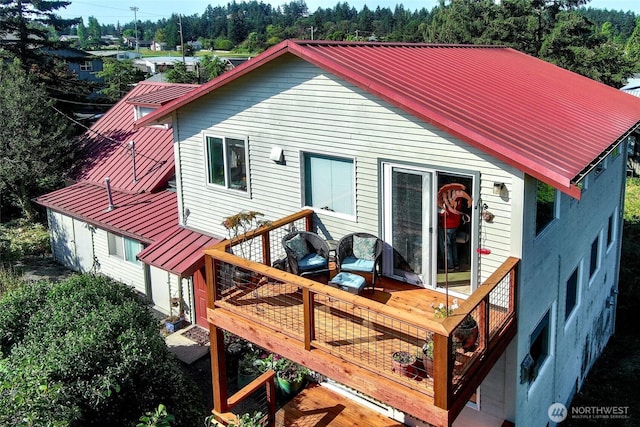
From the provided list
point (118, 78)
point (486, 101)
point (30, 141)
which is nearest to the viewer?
point (486, 101)

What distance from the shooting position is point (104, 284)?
11.5 m

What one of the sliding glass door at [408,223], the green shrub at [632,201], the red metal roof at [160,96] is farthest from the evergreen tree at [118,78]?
the sliding glass door at [408,223]

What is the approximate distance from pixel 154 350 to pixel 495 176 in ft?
20.8

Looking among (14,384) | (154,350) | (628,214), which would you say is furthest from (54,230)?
(628,214)

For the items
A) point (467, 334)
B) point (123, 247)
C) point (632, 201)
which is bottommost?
point (632, 201)

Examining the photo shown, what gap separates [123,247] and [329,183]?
9.42 metres

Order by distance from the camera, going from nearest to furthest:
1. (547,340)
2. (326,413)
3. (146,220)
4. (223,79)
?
(547,340) < (326,413) < (223,79) < (146,220)

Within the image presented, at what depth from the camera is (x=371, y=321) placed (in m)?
8.54

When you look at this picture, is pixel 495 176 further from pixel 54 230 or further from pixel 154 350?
pixel 54 230

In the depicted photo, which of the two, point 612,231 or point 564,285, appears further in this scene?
point 612,231

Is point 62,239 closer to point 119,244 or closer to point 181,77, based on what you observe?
point 119,244

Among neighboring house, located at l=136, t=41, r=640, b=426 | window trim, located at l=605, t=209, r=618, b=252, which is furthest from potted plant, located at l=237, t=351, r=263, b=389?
window trim, located at l=605, t=209, r=618, b=252

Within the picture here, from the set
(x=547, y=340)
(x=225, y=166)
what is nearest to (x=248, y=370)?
(x=225, y=166)

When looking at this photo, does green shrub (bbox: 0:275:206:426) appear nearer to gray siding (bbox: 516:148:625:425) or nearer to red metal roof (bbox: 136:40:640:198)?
red metal roof (bbox: 136:40:640:198)
